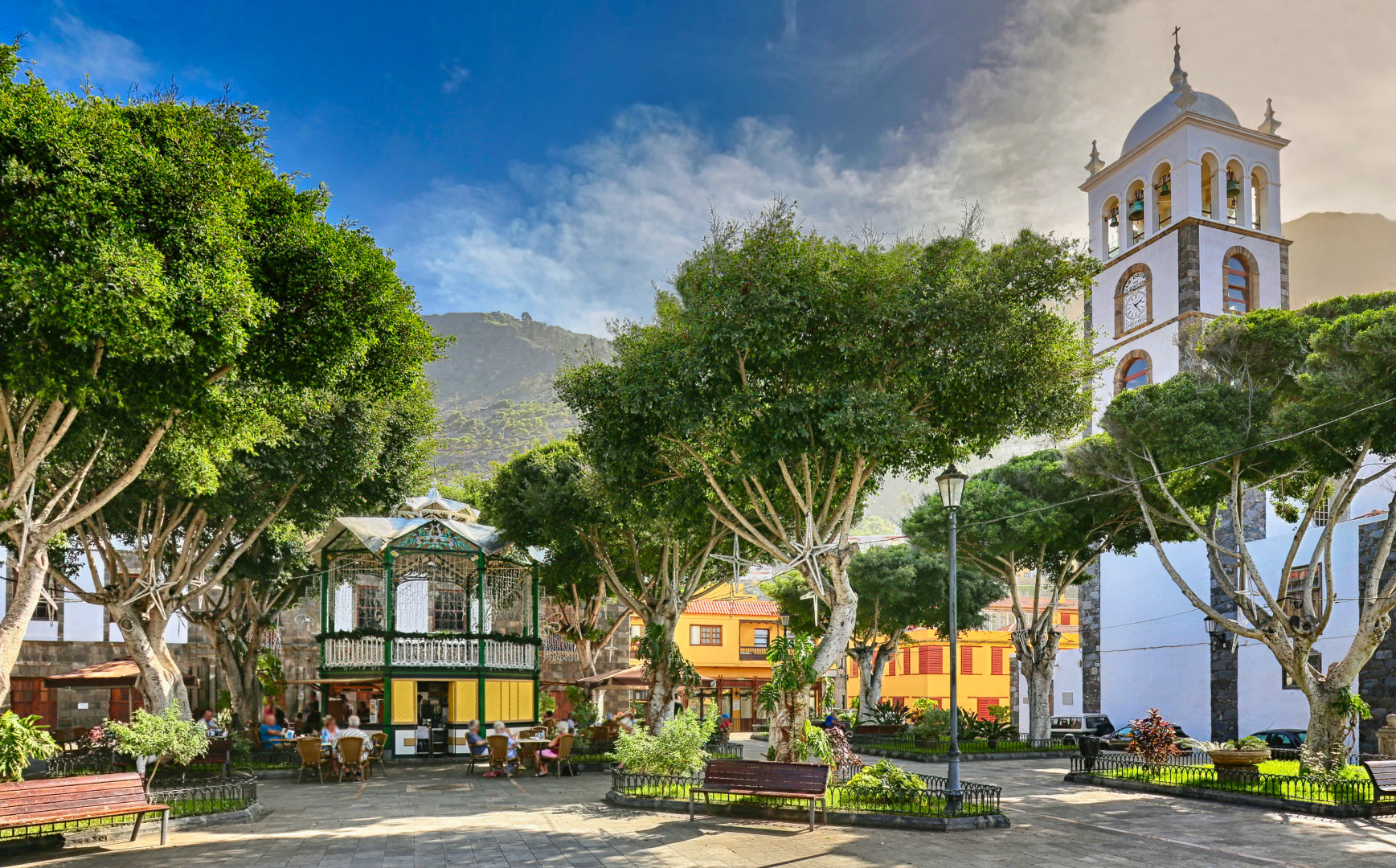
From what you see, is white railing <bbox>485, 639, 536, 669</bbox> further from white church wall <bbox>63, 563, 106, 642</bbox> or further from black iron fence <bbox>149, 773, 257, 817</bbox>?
white church wall <bbox>63, 563, 106, 642</bbox>

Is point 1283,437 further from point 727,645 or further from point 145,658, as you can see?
point 727,645

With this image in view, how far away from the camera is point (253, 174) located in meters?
12.5

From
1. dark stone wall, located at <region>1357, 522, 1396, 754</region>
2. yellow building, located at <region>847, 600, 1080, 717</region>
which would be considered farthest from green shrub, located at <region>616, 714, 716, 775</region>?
yellow building, located at <region>847, 600, 1080, 717</region>

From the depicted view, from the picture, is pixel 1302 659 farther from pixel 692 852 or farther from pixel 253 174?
pixel 253 174

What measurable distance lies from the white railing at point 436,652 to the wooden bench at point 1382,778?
1946 centimetres

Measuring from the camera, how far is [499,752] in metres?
21.6

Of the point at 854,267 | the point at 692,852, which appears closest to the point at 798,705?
the point at 692,852

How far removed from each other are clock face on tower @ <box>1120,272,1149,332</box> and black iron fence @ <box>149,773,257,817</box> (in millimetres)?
31485

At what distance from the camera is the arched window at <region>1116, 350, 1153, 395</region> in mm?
35844

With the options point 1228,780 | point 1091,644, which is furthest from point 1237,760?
point 1091,644

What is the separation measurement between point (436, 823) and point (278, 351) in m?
6.66

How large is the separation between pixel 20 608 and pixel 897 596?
87.3 ft

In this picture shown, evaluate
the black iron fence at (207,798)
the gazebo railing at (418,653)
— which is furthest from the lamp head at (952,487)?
the gazebo railing at (418,653)

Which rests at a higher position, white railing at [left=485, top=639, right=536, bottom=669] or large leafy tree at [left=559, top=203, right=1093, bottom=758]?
large leafy tree at [left=559, top=203, right=1093, bottom=758]
